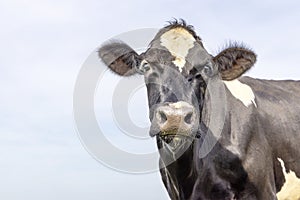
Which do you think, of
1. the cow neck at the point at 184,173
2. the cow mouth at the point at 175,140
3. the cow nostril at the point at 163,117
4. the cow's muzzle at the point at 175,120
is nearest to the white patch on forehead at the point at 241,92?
the cow neck at the point at 184,173

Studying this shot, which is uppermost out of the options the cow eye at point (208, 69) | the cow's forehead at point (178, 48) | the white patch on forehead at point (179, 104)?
the cow's forehead at point (178, 48)

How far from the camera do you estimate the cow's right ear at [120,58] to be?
30.2 ft

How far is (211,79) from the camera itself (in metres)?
8.90

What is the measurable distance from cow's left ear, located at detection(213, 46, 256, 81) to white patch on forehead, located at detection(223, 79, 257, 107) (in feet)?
1.66

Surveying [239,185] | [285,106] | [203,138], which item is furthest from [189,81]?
[285,106]

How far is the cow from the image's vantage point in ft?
26.8

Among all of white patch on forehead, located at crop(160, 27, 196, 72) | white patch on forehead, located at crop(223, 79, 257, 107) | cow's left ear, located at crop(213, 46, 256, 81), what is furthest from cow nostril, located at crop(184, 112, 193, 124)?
white patch on forehead, located at crop(223, 79, 257, 107)

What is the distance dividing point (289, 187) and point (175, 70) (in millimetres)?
3462

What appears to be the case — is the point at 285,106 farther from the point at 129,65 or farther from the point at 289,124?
the point at 129,65

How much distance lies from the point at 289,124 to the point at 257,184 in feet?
5.90

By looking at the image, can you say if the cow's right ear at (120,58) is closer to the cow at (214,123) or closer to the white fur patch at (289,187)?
the cow at (214,123)

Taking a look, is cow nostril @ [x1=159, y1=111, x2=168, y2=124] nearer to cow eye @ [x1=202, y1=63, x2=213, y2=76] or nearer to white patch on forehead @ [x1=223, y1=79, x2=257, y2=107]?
cow eye @ [x1=202, y1=63, x2=213, y2=76]

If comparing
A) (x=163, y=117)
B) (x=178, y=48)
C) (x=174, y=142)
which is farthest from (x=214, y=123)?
(x=163, y=117)

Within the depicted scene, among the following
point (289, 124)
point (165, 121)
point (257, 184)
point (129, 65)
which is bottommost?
point (257, 184)
